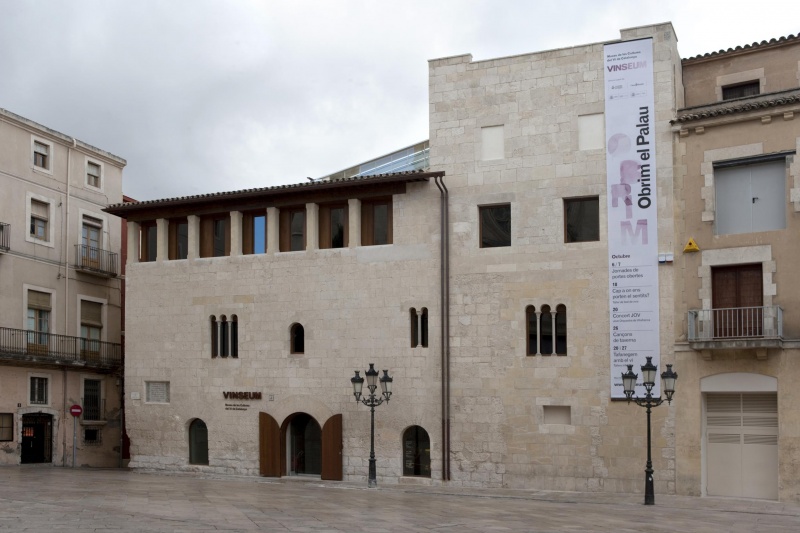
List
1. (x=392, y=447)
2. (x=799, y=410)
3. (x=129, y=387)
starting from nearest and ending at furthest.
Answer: (x=799, y=410) < (x=392, y=447) < (x=129, y=387)

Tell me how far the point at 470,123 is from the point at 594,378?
28.6 ft

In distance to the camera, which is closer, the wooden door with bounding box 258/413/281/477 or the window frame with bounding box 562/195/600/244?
the window frame with bounding box 562/195/600/244

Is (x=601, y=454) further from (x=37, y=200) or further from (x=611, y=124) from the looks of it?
(x=37, y=200)

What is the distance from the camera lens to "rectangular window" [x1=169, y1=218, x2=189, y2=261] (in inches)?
1387

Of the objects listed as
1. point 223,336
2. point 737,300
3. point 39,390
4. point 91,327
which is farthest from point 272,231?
point 737,300

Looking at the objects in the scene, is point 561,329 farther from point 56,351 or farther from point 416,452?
point 56,351

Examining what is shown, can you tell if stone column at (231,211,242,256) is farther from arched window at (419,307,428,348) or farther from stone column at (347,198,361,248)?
arched window at (419,307,428,348)

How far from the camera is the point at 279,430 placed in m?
32.4

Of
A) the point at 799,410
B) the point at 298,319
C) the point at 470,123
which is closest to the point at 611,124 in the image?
the point at 470,123

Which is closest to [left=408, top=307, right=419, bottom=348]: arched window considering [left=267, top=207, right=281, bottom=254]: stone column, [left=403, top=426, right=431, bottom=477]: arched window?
[left=403, top=426, right=431, bottom=477]: arched window

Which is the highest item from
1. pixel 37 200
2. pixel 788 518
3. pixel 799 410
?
pixel 37 200

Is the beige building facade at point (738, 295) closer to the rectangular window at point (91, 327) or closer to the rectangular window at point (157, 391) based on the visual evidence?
the rectangular window at point (157, 391)

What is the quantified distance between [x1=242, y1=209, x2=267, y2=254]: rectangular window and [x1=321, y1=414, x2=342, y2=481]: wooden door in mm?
6421

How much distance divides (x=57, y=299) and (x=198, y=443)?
8.92 m
